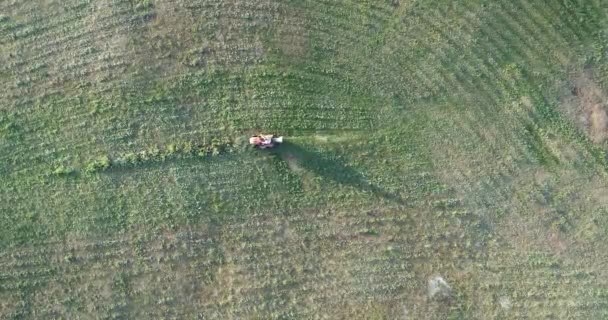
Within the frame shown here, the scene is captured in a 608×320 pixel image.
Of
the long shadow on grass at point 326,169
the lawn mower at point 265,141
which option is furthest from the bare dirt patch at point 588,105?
the lawn mower at point 265,141

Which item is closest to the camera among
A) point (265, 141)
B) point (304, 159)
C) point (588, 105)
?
point (265, 141)

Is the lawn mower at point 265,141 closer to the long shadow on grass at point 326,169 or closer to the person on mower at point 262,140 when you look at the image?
the person on mower at point 262,140

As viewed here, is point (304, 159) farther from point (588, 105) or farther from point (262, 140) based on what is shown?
point (588, 105)

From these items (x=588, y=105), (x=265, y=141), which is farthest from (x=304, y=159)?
(x=588, y=105)

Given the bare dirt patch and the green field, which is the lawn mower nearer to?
the green field

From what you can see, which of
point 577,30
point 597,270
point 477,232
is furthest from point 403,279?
point 577,30

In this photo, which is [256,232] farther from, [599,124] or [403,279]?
[599,124]
